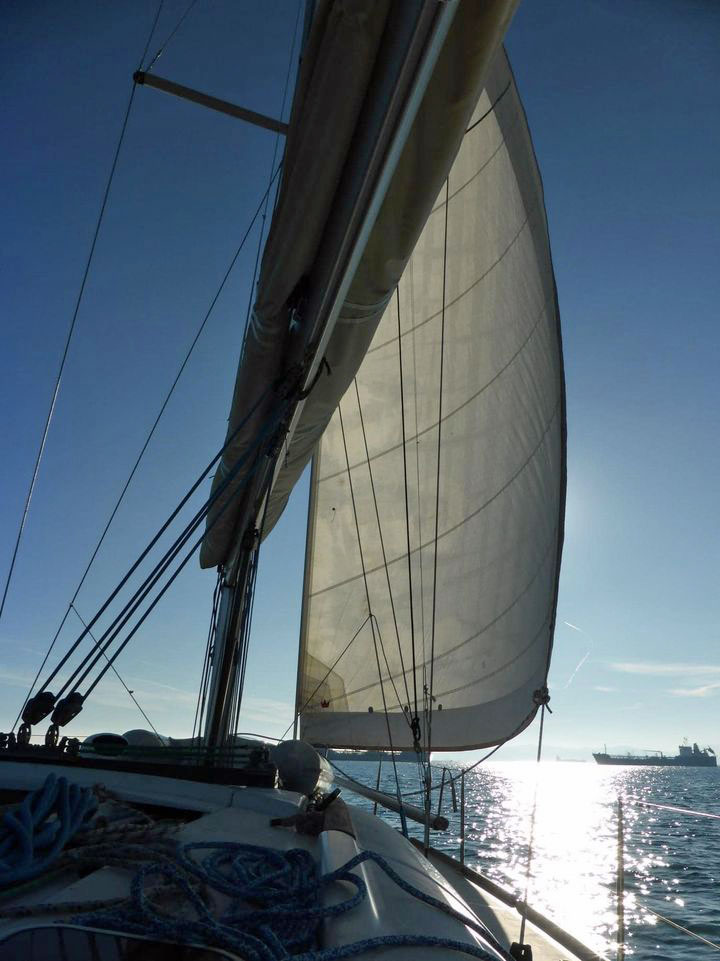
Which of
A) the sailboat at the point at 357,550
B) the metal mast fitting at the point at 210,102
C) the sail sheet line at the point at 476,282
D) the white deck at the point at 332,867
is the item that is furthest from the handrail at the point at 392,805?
the metal mast fitting at the point at 210,102

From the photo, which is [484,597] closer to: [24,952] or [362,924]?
[362,924]

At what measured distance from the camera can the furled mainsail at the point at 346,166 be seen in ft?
8.29

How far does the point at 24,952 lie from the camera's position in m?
1.17

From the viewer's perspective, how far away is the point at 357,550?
8.16 metres

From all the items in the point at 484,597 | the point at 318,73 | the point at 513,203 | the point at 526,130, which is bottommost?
the point at 484,597

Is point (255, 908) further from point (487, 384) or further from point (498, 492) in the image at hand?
point (487, 384)

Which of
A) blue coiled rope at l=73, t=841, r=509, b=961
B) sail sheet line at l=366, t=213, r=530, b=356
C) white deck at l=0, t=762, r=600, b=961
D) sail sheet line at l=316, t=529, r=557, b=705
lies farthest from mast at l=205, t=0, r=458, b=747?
sail sheet line at l=366, t=213, r=530, b=356

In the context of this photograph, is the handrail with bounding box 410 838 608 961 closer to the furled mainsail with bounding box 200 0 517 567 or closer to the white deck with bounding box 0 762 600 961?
the white deck with bounding box 0 762 600 961

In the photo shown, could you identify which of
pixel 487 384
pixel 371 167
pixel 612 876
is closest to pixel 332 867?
pixel 371 167

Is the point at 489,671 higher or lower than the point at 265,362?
lower

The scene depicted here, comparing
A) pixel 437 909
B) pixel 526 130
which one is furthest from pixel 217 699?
pixel 526 130

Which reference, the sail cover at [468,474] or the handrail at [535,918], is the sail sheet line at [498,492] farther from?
the handrail at [535,918]

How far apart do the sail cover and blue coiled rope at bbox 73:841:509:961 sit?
12.0 feet

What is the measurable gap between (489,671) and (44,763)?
157 inches
